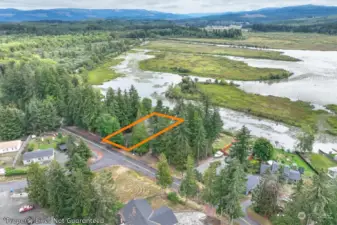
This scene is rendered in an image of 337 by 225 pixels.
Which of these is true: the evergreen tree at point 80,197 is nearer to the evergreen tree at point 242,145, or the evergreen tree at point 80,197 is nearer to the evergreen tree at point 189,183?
the evergreen tree at point 189,183

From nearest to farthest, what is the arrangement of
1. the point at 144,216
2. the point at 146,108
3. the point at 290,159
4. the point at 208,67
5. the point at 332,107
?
1. the point at 144,216
2. the point at 290,159
3. the point at 146,108
4. the point at 332,107
5. the point at 208,67

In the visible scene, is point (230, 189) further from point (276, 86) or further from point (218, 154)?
point (276, 86)

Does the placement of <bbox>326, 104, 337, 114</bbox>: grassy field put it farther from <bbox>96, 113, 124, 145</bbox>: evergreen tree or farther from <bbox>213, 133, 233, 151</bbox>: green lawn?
<bbox>96, 113, 124, 145</bbox>: evergreen tree

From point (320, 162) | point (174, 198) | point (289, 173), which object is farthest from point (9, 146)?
point (320, 162)

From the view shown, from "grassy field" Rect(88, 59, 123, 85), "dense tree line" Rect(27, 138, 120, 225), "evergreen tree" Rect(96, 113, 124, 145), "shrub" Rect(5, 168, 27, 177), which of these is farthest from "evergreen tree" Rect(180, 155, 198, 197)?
"grassy field" Rect(88, 59, 123, 85)

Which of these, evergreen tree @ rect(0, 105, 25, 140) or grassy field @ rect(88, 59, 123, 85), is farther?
grassy field @ rect(88, 59, 123, 85)

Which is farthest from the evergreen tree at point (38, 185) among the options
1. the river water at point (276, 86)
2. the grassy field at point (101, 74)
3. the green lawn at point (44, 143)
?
the grassy field at point (101, 74)
